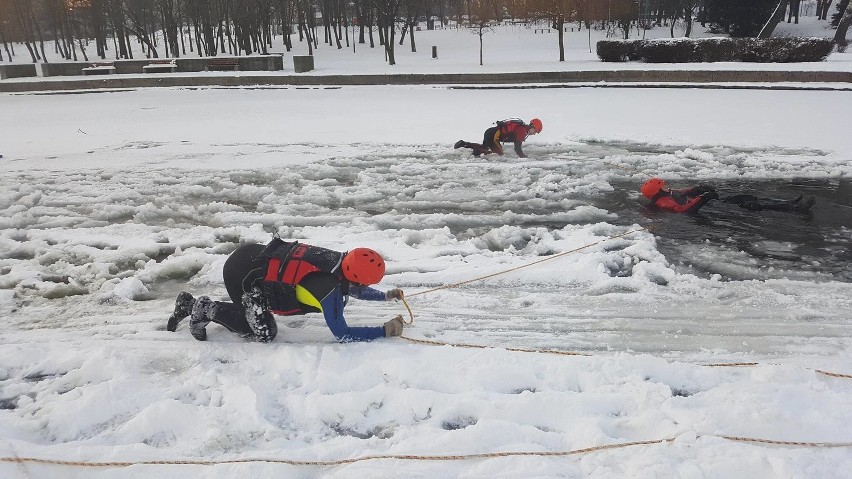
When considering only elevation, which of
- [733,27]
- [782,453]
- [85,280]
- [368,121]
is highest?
[733,27]

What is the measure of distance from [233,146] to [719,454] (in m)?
11.6

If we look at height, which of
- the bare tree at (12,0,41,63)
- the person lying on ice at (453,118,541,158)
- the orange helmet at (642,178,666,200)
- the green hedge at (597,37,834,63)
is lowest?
the orange helmet at (642,178,666,200)

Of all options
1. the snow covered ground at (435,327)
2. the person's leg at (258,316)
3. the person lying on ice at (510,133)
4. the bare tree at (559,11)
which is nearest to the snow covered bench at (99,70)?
the snow covered ground at (435,327)

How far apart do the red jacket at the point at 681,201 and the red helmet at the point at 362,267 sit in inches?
200

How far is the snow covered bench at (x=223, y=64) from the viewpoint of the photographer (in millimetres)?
28141

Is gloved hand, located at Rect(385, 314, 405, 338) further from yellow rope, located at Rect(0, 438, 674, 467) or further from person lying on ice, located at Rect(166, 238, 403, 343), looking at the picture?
yellow rope, located at Rect(0, 438, 674, 467)

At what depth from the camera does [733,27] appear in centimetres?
3853

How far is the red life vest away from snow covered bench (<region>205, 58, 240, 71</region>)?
26.3 m

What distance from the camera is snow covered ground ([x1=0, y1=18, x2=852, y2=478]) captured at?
11.5 ft

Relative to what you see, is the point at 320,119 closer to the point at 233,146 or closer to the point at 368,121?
the point at 368,121

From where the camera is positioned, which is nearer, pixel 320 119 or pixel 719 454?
pixel 719 454

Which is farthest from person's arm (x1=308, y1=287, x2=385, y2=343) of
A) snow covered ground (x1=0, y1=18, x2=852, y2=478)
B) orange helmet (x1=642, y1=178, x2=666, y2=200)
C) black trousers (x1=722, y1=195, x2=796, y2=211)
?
black trousers (x1=722, y1=195, x2=796, y2=211)

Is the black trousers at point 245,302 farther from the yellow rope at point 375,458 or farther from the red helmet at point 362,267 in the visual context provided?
the yellow rope at point 375,458

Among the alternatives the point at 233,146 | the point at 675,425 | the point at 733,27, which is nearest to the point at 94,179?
the point at 233,146
